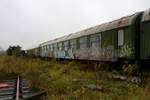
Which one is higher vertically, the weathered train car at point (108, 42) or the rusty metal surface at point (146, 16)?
the rusty metal surface at point (146, 16)

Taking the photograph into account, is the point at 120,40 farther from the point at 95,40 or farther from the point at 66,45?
the point at 66,45

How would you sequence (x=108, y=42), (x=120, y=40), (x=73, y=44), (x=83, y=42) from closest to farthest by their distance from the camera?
(x=120, y=40) < (x=108, y=42) < (x=83, y=42) < (x=73, y=44)

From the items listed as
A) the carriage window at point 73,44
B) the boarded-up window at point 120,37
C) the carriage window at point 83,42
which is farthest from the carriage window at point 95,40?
the carriage window at point 73,44

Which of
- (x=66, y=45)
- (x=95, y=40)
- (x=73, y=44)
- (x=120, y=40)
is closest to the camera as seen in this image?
(x=120, y=40)

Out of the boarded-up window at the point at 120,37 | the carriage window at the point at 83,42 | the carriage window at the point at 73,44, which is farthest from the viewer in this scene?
the carriage window at the point at 73,44

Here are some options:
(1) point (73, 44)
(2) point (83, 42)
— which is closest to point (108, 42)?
(2) point (83, 42)

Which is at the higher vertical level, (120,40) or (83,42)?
(83,42)

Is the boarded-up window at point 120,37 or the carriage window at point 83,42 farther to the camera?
the carriage window at point 83,42

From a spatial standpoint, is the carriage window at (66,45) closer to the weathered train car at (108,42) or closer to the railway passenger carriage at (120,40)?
the weathered train car at (108,42)

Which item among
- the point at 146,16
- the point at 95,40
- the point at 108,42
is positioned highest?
the point at 146,16

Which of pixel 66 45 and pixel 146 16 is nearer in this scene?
pixel 146 16

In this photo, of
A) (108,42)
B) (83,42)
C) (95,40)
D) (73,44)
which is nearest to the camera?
(108,42)

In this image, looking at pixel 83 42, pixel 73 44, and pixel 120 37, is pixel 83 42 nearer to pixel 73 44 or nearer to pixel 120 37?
pixel 73 44

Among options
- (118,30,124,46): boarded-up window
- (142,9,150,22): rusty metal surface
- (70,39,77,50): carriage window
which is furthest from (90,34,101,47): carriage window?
(142,9,150,22): rusty metal surface
